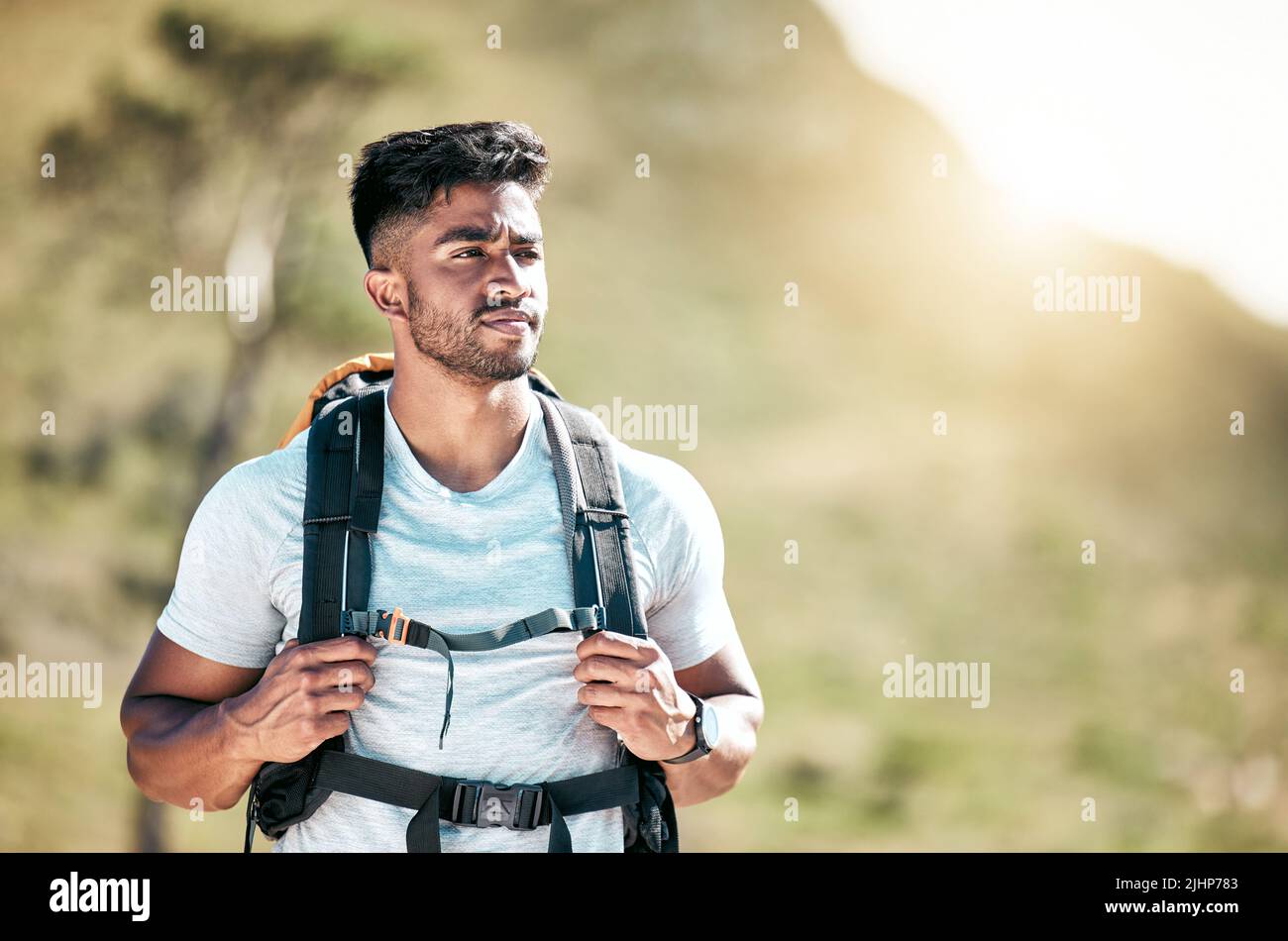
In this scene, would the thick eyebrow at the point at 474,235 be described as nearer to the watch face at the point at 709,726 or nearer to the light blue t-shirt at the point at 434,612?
the light blue t-shirt at the point at 434,612

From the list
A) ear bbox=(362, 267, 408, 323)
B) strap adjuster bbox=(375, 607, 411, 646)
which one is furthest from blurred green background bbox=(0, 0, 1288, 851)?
strap adjuster bbox=(375, 607, 411, 646)

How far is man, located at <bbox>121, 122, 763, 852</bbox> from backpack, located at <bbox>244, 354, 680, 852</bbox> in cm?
4

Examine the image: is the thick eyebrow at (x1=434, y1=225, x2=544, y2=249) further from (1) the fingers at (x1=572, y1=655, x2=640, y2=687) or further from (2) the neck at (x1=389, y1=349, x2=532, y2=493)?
(1) the fingers at (x1=572, y1=655, x2=640, y2=687)

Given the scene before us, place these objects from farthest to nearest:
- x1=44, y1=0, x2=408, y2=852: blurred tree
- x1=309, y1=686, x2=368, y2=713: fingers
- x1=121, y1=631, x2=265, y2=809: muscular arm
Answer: x1=44, y1=0, x2=408, y2=852: blurred tree → x1=121, y1=631, x2=265, y2=809: muscular arm → x1=309, y1=686, x2=368, y2=713: fingers

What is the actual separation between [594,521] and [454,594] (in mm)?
263

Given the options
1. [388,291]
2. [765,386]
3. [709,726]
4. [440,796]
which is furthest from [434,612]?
[765,386]

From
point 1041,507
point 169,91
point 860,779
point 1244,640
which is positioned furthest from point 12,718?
point 1244,640

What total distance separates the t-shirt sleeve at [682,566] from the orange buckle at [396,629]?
436mm

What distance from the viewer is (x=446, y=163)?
7.80ft

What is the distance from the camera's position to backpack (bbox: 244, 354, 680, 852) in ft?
6.79

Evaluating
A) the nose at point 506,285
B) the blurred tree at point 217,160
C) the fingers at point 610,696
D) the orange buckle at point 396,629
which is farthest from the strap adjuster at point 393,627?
the blurred tree at point 217,160
